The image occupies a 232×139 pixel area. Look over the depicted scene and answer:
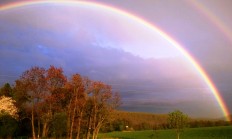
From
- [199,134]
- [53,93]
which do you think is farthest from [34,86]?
[199,134]

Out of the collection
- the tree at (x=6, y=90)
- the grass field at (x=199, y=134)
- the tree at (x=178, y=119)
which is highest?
the tree at (x=6, y=90)

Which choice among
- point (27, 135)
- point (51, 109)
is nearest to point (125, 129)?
point (27, 135)

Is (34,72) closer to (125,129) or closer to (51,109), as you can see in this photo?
(51,109)

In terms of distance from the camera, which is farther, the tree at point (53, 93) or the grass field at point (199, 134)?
the grass field at point (199, 134)

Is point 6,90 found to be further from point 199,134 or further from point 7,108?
point 199,134

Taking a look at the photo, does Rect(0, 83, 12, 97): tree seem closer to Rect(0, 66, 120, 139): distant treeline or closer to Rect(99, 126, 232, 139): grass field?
Rect(0, 66, 120, 139): distant treeline

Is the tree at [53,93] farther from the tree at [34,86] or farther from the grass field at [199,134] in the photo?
the grass field at [199,134]

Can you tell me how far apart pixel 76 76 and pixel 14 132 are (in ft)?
67.3

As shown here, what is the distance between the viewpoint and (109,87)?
6544 cm

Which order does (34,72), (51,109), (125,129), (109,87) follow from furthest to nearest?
(125,129), (109,87), (51,109), (34,72)

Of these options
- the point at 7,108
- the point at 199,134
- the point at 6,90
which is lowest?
the point at 199,134

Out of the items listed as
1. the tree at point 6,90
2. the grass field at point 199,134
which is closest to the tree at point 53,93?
the tree at point 6,90

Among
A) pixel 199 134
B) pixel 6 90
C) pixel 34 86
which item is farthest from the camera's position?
pixel 199 134

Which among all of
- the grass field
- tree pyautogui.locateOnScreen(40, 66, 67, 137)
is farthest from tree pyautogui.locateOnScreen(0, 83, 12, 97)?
the grass field
